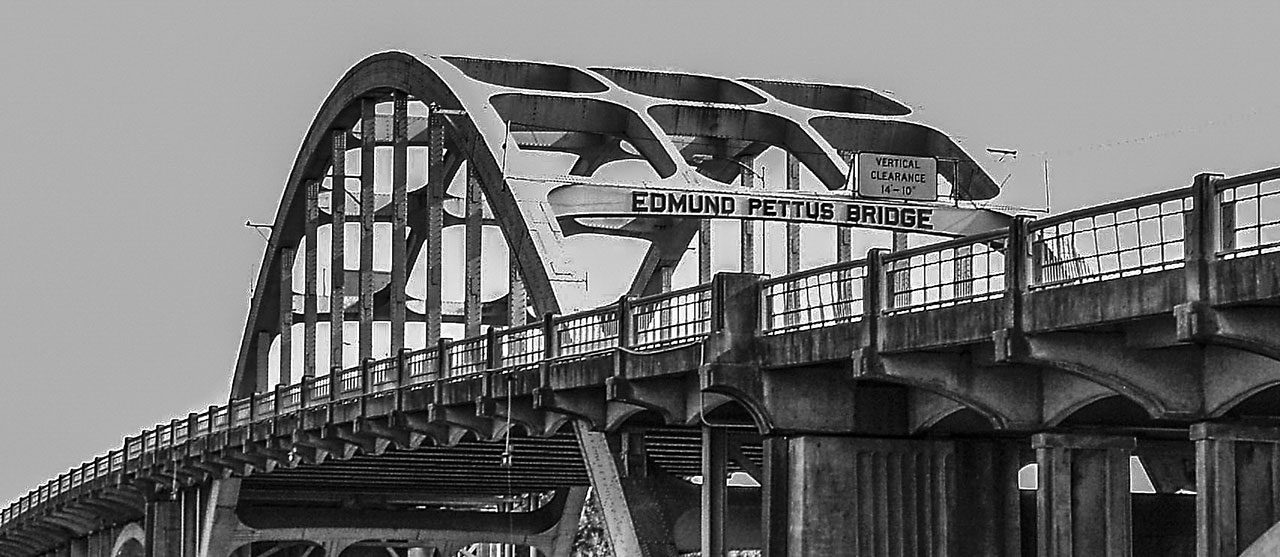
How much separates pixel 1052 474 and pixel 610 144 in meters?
32.5

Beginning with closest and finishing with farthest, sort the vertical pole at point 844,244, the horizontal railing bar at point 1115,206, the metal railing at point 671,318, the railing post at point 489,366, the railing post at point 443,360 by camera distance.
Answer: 1. the horizontal railing bar at point 1115,206
2. the metal railing at point 671,318
3. the railing post at point 489,366
4. the railing post at point 443,360
5. the vertical pole at point 844,244

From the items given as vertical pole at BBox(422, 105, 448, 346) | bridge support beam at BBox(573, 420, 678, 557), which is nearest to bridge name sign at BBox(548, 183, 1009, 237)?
bridge support beam at BBox(573, 420, 678, 557)

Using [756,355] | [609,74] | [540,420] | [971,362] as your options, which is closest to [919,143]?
[609,74]

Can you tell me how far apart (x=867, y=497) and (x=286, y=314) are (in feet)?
148

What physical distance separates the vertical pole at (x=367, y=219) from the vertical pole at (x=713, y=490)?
102 feet

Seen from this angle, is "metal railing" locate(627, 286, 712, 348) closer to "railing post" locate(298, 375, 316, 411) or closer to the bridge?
the bridge

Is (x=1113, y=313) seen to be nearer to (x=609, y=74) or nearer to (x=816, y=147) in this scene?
(x=816, y=147)

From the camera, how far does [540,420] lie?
33.7 meters

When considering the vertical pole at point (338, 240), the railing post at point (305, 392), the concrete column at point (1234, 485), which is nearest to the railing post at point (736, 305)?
the concrete column at point (1234, 485)

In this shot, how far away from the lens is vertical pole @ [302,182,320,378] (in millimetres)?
64688

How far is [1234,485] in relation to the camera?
744 inches

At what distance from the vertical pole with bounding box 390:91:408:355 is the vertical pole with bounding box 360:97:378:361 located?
141 cm

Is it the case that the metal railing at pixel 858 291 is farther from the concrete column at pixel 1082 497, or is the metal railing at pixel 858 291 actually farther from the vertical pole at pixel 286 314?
the vertical pole at pixel 286 314

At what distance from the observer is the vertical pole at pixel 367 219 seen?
192 feet
